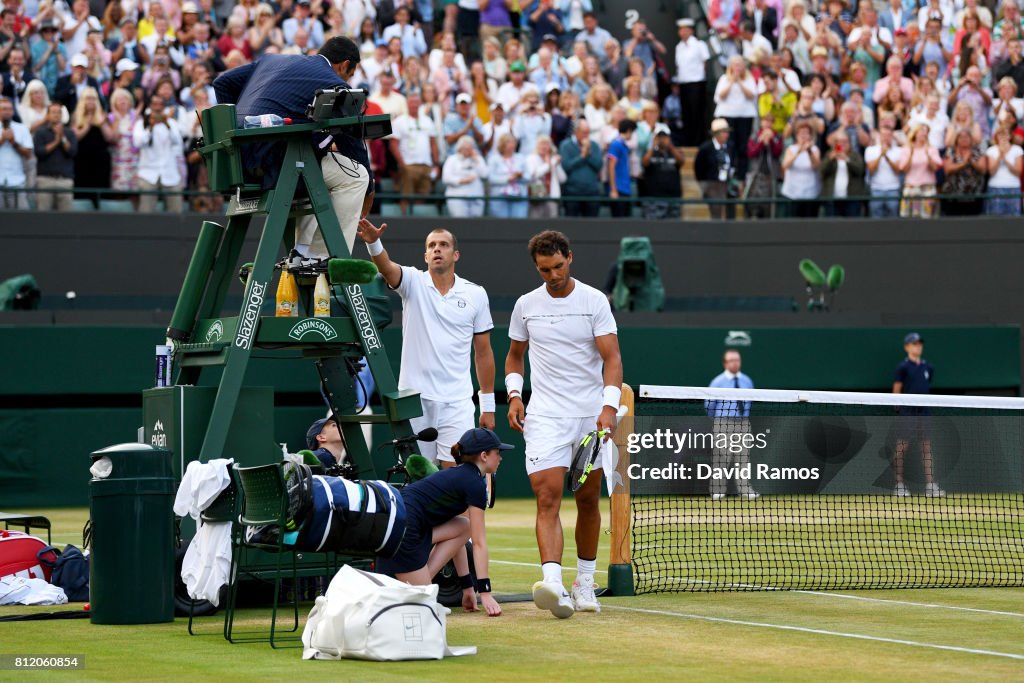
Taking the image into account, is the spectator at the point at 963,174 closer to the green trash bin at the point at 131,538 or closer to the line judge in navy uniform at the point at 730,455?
the line judge in navy uniform at the point at 730,455

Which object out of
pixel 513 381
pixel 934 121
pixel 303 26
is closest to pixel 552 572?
pixel 513 381

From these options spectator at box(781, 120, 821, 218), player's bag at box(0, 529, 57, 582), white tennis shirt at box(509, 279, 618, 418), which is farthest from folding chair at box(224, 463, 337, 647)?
spectator at box(781, 120, 821, 218)

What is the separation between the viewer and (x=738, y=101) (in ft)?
72.4

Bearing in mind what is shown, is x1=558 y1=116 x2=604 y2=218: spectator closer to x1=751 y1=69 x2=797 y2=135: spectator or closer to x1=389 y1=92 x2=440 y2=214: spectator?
x1=389 y1=92 x2=440 y2=214: spectator

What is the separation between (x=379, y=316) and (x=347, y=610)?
32.5 ft

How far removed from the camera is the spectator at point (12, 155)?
722 inches

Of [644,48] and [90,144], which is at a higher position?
[644,48]

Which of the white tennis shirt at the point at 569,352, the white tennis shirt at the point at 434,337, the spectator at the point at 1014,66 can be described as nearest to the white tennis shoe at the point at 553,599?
the white tennis shirt at the point at 569,352

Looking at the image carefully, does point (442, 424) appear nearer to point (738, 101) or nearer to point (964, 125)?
point (738, 101)

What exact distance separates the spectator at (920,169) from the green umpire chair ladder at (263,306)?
12.9m

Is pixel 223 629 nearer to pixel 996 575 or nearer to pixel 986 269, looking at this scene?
pixel 996 575

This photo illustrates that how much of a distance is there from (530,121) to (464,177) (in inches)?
45.9

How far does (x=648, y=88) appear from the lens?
→ 74.5 feet

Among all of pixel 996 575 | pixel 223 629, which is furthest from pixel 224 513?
pixel 996 575
